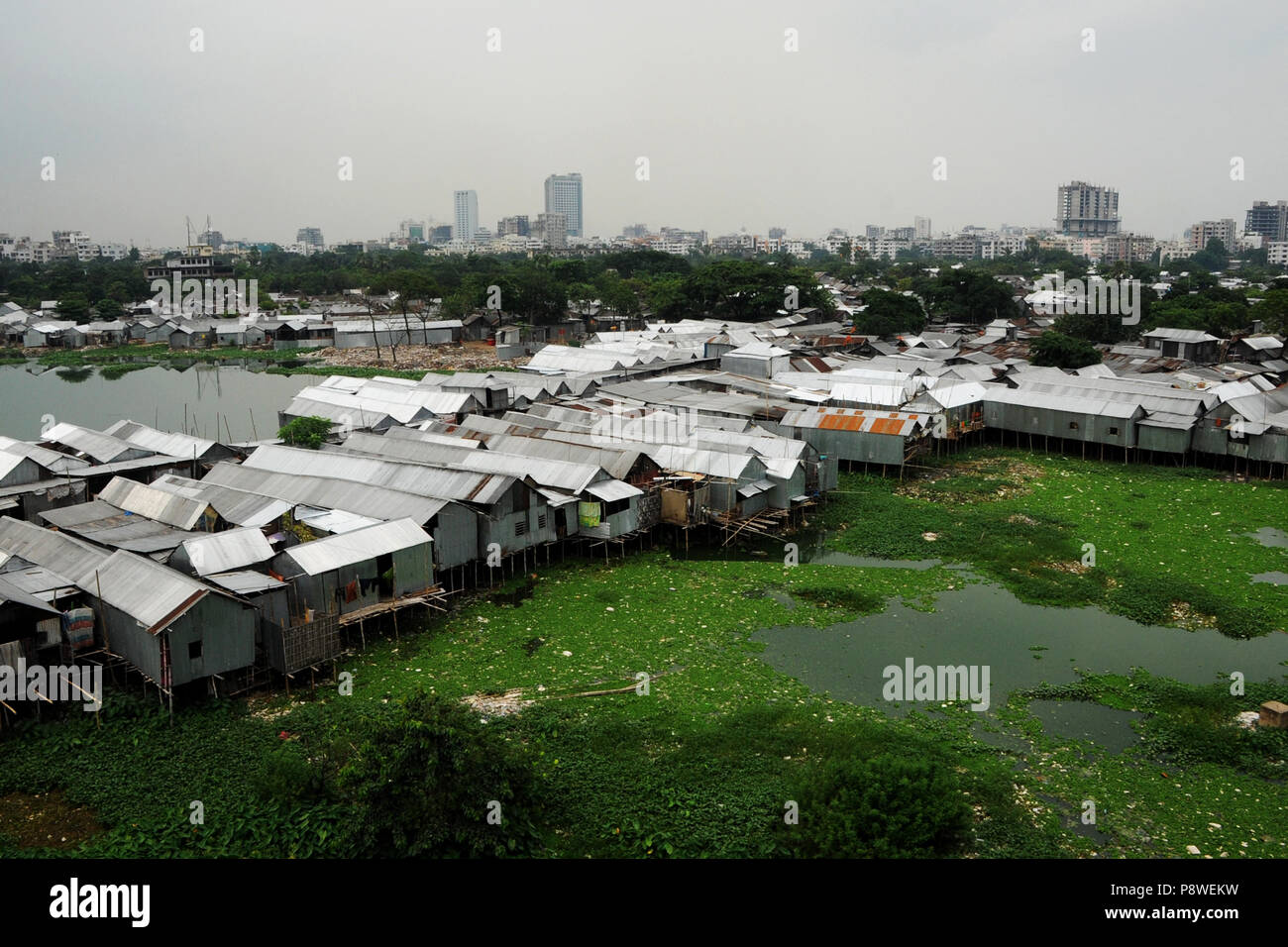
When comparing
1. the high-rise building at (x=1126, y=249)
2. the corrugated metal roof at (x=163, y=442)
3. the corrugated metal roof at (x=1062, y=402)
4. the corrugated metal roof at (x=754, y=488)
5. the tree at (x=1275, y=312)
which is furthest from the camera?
the high-rise building at (x=1126, y=249)

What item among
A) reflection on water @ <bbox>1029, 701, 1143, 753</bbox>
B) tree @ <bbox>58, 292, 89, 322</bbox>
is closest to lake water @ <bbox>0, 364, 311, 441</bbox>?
tree @ <bbox>58, 292, 89, 322</bbox>

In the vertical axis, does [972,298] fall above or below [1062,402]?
above

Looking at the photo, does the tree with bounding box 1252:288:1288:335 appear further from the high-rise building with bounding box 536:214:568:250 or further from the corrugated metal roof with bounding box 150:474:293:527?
the high-rise building with bounding box 536:214:568:250

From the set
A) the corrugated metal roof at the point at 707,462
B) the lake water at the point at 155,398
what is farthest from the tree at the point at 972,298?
the corrugated metal roof at the point at 707,462

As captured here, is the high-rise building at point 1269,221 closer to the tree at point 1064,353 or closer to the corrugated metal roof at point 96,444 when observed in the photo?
the tree at point 1064,353

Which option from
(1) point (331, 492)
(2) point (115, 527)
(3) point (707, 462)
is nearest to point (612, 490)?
(3) point (707, 462)

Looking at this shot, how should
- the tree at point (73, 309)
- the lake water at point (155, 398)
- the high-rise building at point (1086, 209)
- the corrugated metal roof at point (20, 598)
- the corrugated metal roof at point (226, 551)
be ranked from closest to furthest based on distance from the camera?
the corrugated metal roof at point (20, 598), the corrugated metal roof at point (226, 551), the lake water at point (155, 398), the tree at point (73, 309), the high-rise building at point (1086, 209)

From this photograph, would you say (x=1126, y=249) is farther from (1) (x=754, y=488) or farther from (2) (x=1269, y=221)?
(1) (x=754, y=488)

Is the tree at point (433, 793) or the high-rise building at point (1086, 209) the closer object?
the tree at point (433, 793)
